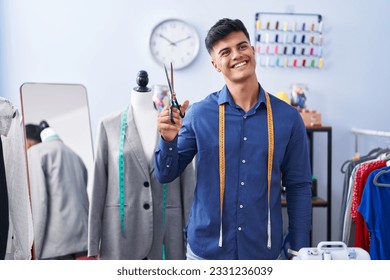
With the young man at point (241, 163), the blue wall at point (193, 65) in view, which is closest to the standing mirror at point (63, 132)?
the blue wall at point (193, 65)

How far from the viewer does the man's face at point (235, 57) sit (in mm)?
1373

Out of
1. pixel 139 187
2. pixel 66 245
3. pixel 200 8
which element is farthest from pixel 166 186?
pixel 200 8

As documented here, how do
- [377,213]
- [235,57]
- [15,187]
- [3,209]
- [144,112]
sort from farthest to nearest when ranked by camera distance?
[377,213], [144,112], [15,187], [3,209], [235,57]

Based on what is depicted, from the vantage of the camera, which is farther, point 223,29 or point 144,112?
point 144,112

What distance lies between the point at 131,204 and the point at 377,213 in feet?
3.84

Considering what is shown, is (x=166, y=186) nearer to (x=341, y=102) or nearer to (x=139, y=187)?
(x=139, y=187)

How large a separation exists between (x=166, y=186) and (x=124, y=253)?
31cm

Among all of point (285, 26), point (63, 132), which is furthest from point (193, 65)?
point (63, 132)

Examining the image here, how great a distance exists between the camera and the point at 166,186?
1856 mm

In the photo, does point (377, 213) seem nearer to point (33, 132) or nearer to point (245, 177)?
point (245, 177)

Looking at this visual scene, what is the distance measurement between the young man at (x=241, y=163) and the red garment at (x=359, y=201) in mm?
921

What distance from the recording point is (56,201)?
2695 mm
